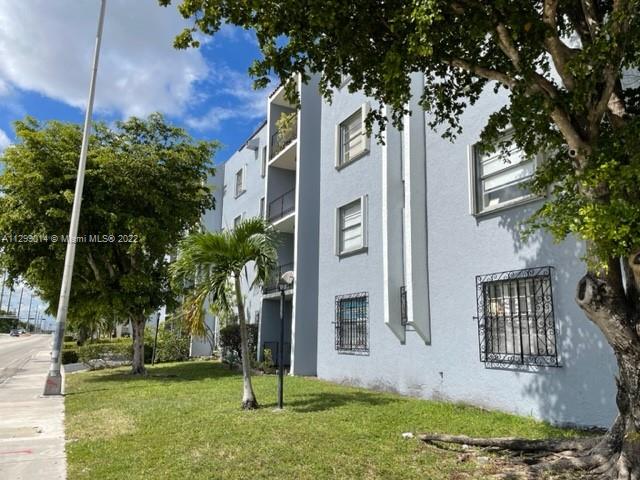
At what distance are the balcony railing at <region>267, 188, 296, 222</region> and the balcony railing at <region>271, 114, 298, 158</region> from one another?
1.74 m

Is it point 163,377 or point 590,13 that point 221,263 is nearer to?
point 590,13

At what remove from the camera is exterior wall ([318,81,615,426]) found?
322 inches

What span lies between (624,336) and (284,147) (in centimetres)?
1587

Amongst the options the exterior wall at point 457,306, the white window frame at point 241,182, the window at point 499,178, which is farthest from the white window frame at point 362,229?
the white window frame at point 241,182

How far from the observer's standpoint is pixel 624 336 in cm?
500

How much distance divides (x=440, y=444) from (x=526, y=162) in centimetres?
546

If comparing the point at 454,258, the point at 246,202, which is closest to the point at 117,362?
the point at 246,202

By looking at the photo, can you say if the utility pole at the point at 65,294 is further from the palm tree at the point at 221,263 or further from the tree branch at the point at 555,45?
the tree branch at the point at 555,45

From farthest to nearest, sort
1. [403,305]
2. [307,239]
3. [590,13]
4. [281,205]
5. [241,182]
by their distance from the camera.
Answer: [241,182], [281,205], [307,239], [403,305], [590,13]

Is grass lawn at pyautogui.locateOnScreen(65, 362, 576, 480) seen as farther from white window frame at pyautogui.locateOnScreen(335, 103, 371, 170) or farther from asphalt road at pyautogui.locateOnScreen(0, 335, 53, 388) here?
asphalt road at pyautogui.locateOnScreen(0, 335, 53, 388)

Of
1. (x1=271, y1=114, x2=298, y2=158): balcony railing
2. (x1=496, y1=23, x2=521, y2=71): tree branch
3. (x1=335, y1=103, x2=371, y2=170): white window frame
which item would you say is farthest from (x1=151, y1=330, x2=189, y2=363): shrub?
(x1=496, y1=23, x2=521, y2=71): tree branch

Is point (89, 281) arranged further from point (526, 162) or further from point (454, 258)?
point (526, 162)

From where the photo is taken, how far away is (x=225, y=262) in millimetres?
9781

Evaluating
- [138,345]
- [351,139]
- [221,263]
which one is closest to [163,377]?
[138,345]
